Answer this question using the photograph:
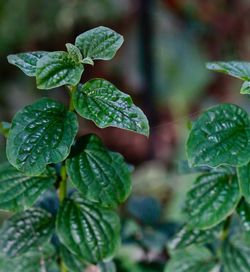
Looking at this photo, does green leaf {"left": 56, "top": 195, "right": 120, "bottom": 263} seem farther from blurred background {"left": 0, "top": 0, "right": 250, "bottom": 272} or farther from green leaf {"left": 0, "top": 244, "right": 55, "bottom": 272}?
blurred background {"left": 0, "top": 0, "right": 250, "bottom": 272}

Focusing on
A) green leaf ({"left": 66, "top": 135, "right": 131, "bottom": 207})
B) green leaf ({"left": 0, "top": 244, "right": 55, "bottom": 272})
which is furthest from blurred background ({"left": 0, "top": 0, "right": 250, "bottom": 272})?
green leaf ({"left": 66, "top": 135, "right": 131, "bottom": 207})

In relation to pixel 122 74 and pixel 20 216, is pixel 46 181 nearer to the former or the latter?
pixel 20 216

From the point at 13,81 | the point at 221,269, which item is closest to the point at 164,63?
the point at 13,81

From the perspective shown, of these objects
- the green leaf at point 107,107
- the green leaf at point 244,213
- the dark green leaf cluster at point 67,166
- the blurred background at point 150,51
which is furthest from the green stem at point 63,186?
the blurred background at point 150,51

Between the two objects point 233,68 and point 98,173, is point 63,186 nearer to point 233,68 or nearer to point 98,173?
point 98,173

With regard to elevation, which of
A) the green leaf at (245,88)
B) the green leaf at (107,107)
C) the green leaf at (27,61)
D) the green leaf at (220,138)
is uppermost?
the green leaf at (27,61)

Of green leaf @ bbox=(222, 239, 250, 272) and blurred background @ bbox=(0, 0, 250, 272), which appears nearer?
green leaf @ bbox=(222, 239, 250, 272)

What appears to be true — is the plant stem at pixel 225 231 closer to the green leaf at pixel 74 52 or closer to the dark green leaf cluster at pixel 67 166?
the dark green leaf cluster at pixel 67 166
